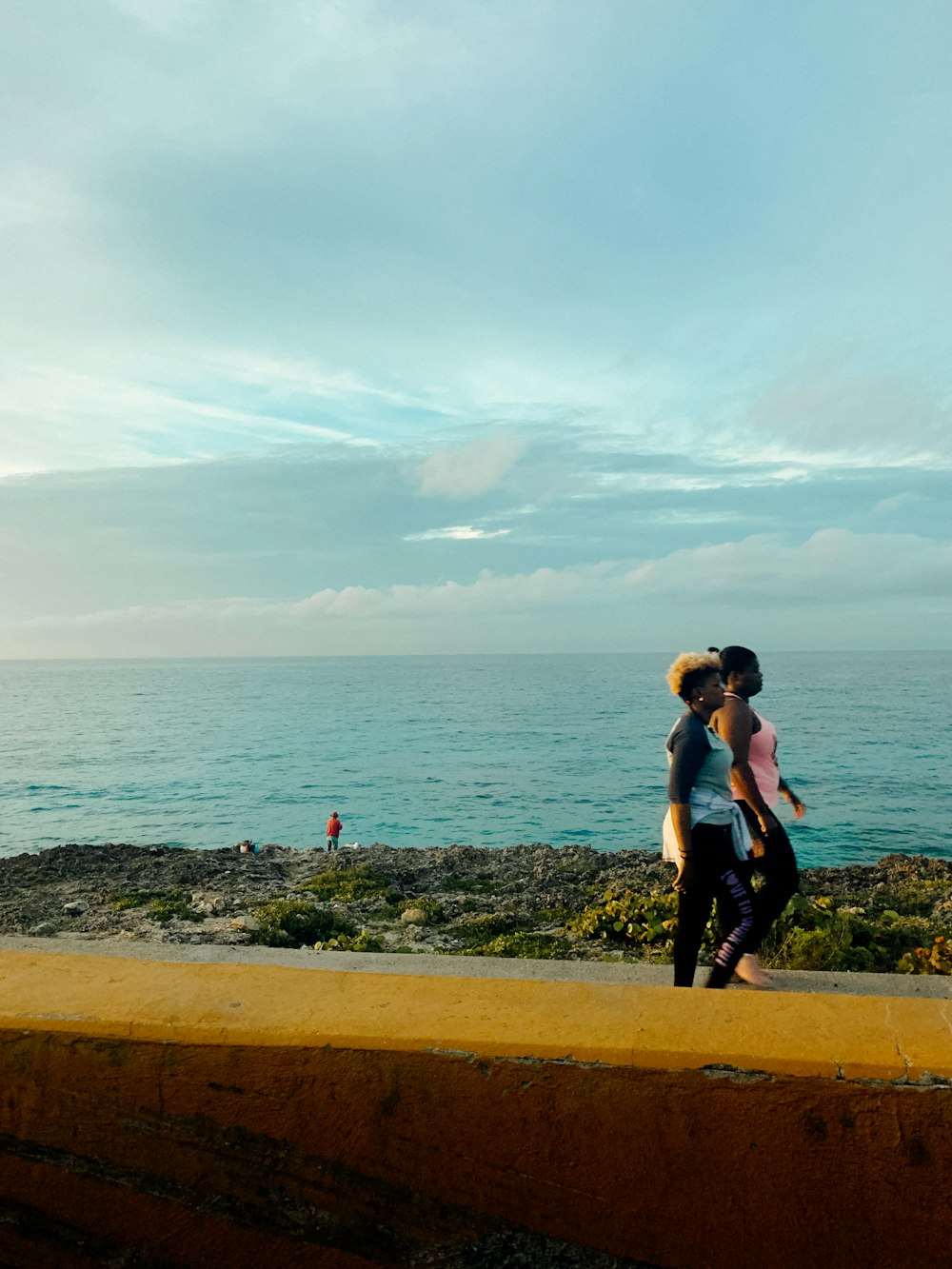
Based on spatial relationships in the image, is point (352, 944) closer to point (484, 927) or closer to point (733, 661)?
point (484, 927)

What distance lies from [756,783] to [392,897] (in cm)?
689

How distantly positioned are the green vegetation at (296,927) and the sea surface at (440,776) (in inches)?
701

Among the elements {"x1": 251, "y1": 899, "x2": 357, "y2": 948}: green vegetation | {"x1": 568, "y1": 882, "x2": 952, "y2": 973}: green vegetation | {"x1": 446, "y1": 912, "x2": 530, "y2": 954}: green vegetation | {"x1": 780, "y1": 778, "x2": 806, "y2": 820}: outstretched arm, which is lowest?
{"x1": 446, "y1": 912, "x2": 530, "y2": 954}: green vegetation

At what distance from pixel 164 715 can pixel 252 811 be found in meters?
61.6

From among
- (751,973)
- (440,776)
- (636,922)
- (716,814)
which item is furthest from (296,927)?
(440,776)

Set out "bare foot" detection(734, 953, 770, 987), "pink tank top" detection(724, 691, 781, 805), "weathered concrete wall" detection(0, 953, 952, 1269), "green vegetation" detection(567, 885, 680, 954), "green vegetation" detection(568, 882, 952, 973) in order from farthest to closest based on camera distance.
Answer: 1. "green vegetation" detection(567, 885, 680, 954)
2. "green vegetation" detection(568, 882, 952, 973)
3. "pink tank top" detection(724, 691, 781, 805)
4. "bare foot" detection(734, 953, 770, 987)
5. "weathered concrete wall" detection(0, 953, 952, 1269)

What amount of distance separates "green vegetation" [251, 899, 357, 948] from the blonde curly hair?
13.9 ft

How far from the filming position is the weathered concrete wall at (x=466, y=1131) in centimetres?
211

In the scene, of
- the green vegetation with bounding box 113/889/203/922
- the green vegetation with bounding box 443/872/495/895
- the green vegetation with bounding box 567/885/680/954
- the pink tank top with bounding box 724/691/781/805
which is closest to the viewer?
the pink tank top with bounding box 724/691/781/805

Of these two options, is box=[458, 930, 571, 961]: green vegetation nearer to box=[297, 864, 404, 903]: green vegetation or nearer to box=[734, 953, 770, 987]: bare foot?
box=[734, 953, 770, 987]: bare foot

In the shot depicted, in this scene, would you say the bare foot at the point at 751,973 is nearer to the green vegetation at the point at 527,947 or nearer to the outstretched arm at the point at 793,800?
the outstretched arm at the point at 793,800

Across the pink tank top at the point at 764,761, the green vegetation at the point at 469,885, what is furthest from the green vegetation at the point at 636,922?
the green vegetation at the point at 469,885

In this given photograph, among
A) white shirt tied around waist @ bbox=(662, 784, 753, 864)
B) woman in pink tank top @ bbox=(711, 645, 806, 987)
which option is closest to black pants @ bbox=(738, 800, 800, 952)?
woman in pink tank top @ bbox=(711, 645, 806, 987)

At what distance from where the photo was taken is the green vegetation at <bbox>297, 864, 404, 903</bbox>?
1121 cm
